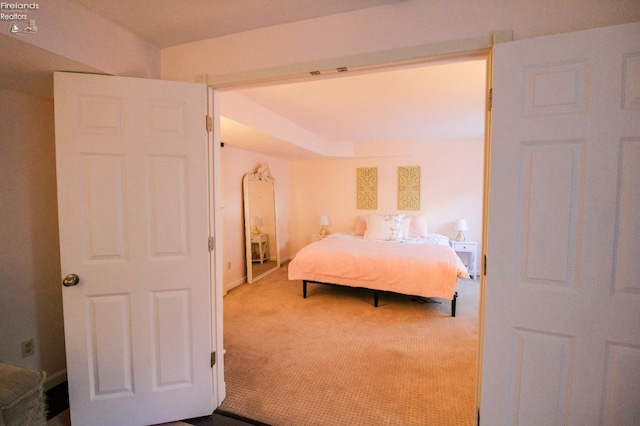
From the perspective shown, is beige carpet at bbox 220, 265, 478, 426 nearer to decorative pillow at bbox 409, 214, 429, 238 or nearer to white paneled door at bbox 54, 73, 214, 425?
white paneled door at bbox 54, 73, 214, 425

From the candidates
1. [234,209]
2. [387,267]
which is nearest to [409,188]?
[387,267]

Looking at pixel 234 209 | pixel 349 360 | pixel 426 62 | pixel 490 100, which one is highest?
pixel 426 62

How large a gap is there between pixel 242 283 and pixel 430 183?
376 cm

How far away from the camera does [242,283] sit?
4.59m

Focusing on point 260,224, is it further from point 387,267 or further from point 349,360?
point 349,360

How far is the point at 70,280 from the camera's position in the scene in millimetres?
1591

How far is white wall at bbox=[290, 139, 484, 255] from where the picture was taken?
17.0ft

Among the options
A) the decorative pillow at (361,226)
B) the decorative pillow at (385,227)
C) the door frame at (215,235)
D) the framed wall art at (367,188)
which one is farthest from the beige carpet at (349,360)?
the framed wall art at (367,188)

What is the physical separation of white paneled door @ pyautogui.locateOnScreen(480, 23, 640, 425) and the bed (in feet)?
6.76

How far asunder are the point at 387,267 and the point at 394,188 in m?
2.52

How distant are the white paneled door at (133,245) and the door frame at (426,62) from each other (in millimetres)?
417

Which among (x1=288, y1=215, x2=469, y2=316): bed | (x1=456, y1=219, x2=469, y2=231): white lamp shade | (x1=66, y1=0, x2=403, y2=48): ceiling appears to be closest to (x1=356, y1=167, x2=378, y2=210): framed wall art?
(x1=456, y1=219, x2=469, y2=231): white lamp shade

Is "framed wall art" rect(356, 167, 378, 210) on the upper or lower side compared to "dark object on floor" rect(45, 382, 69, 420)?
upper

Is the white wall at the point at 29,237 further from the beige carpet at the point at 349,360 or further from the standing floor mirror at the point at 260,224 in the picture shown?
the standing floor mirror at the point at 260,224
